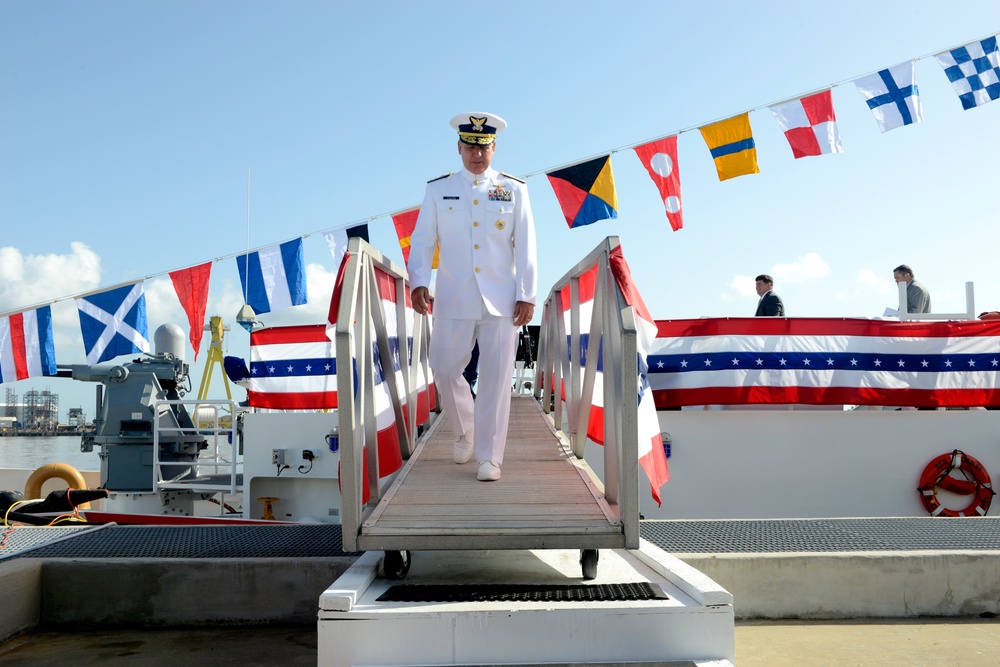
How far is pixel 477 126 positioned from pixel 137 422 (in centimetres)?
896

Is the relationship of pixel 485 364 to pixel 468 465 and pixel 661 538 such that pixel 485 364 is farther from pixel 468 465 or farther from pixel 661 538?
pixel 661 538

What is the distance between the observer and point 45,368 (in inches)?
384

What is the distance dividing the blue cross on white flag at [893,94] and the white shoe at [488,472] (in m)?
7.90

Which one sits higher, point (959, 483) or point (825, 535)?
point (825, 535)

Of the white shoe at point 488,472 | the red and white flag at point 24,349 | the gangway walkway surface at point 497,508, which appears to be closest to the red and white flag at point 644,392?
the gangway walkway surface at point 497,508

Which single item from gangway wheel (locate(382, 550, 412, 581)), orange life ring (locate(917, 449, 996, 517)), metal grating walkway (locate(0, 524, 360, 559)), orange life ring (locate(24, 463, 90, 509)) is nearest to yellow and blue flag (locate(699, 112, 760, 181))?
orange life ring (locate(917, 449, 996, 517))

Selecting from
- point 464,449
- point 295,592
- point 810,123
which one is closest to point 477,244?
point 464,449

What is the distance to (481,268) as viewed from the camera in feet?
13.2

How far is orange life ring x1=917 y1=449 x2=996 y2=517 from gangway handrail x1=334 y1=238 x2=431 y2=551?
17.1 feet

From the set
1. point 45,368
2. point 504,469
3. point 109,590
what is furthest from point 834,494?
point 45,368

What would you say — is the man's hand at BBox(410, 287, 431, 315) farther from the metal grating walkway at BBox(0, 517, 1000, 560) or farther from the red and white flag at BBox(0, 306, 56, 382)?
the red and white flag at BBox(0, 306, 56, 382)

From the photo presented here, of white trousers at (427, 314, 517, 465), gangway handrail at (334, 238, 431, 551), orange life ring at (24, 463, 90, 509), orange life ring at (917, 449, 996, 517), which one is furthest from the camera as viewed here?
orange life ring at (24, 463, 90, 509)

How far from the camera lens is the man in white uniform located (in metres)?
4.00

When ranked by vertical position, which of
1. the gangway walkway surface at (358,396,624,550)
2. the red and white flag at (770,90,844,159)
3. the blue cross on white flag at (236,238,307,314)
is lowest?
the gangway walkway surface at (358,396,624,550)
